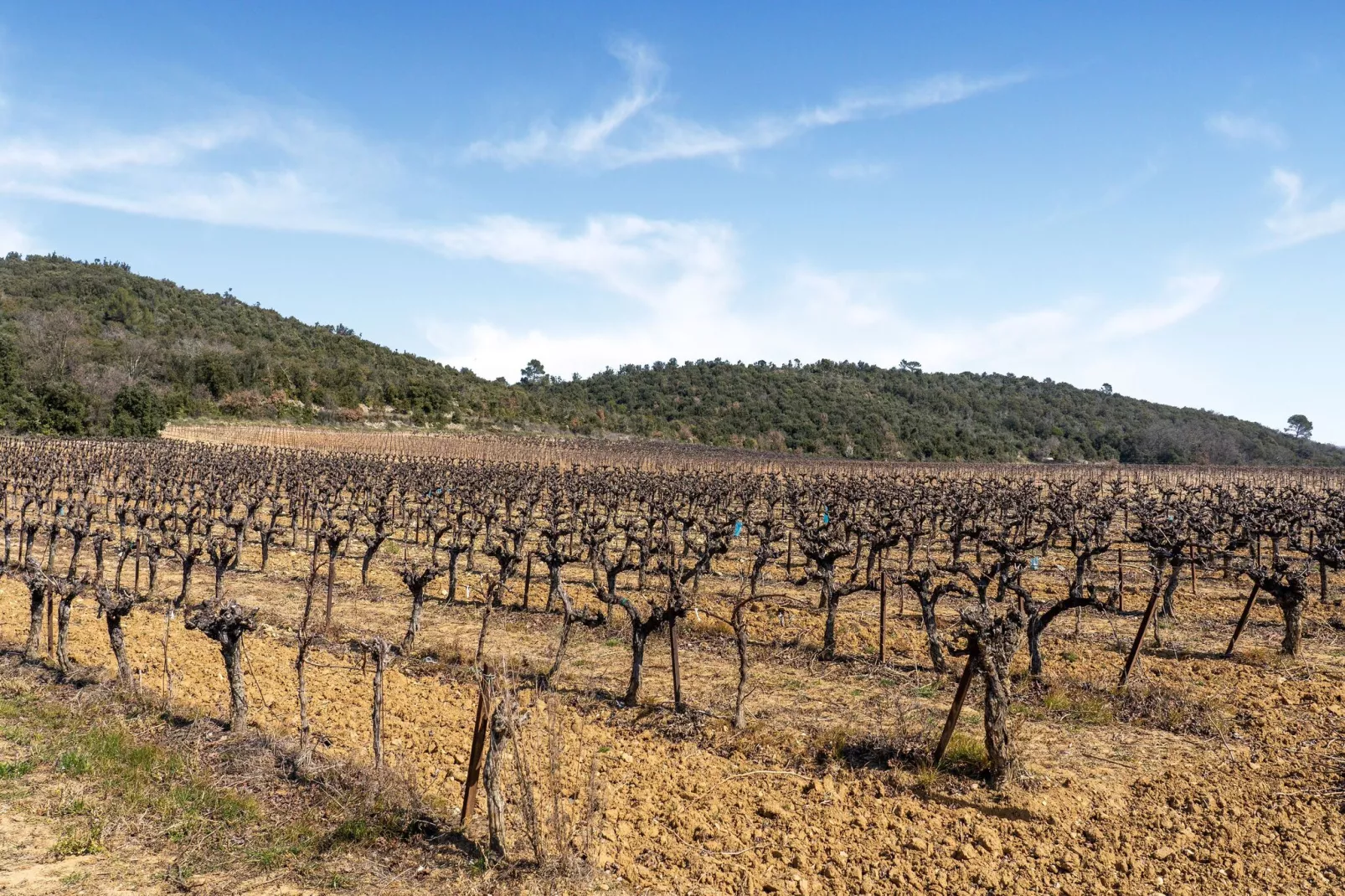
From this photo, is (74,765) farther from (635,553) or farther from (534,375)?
(534,375)

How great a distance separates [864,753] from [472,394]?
88.7m

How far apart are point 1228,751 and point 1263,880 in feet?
8.95

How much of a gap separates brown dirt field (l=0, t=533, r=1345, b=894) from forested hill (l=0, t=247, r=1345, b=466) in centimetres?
5538

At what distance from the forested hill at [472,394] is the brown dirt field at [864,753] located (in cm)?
5538

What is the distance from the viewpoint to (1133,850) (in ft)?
21.9

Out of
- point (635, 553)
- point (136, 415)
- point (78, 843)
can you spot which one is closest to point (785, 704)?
point (78, 843)

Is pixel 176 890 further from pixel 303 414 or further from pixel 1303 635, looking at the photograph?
pixel 303 414

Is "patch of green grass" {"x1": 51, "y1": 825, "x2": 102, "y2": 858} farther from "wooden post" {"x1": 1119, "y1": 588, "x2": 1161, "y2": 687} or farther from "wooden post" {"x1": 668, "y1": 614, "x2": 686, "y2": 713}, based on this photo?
"wooden post" {"x1": 1119, "y1": 588, "x2": 1161, "y2": 687}

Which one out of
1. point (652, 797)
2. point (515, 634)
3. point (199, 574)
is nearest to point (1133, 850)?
point (652, 797)

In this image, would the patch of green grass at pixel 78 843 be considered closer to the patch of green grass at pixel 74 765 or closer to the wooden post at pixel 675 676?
the patch of green grass at pixel 74 765

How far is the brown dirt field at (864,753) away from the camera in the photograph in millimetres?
6475

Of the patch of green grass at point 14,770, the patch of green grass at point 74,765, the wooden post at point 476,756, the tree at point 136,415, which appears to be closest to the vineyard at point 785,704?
the wooden post at point 476,756

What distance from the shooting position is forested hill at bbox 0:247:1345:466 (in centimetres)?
6862

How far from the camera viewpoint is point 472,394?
9294 centimetres
